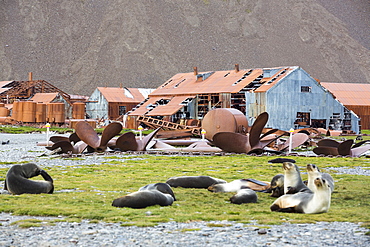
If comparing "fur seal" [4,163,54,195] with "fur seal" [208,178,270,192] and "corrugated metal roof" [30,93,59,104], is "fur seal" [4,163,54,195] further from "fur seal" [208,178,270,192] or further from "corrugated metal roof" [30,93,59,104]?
"corrugated metal roof" [30,93,59,104]

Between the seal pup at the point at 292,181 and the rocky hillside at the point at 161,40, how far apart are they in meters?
111

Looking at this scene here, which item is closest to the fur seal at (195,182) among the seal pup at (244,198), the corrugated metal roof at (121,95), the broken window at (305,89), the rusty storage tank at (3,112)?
the seal pup at (244,198)

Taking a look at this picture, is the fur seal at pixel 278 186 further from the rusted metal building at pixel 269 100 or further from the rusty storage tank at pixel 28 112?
the rusty storage tank at pixel 28 112

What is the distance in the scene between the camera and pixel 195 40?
13425cm

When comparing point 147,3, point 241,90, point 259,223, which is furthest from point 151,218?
point 147,3

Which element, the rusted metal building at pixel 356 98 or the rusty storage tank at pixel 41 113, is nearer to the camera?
the rusty storage tank at pixel 41 113

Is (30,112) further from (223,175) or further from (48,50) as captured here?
(48,50)

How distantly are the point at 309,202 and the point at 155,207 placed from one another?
91.7 inches

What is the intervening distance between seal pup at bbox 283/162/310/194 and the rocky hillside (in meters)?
111

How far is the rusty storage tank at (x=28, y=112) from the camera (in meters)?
62.2

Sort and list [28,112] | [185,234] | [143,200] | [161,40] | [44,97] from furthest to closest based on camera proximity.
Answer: [161,40]
[44,97]
[28,112]
[143,200]
[185,234]

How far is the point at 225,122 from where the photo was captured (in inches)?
1183

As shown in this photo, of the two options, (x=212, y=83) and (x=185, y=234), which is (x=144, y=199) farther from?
(x=212, y=83)

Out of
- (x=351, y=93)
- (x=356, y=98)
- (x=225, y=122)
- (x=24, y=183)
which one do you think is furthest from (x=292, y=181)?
(x=351, y=93)
